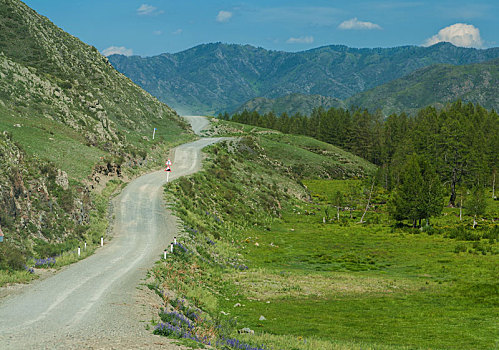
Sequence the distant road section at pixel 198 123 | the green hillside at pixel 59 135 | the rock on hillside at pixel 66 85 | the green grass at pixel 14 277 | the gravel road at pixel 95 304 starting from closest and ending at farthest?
1. the gravel road at pixel 95 304
2. the green grass at pixel 14 277
3. the green hillside at pixel 59 135
4. the rock on hillside at pixel 66 85
5. the distant road section at pixel 198 123

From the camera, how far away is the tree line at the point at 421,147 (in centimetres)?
7125

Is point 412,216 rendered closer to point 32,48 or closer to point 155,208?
point 155,208

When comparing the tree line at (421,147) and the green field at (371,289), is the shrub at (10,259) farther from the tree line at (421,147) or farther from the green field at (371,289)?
the tree line at (421,147)

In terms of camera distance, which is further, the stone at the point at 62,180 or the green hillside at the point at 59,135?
the stone at the point at 62,180

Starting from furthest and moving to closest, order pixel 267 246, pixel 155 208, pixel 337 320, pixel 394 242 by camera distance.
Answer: pixel 394 242
pixel 267 246
pixel 155 208
pixel 337 320

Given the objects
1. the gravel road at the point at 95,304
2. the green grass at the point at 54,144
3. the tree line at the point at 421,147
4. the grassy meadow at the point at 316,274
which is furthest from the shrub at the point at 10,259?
the tree line at the point at 421,147

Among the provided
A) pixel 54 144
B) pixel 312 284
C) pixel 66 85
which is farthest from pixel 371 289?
pixel 66 85

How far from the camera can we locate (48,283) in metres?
23.4

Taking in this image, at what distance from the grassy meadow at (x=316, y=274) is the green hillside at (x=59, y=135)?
8874 mm

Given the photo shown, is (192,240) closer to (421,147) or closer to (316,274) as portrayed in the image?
(316,274)

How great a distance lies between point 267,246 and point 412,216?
30.8m

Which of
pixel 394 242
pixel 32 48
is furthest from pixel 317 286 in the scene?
pixel 32 48

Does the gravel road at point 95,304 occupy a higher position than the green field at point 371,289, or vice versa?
the gravel road at point 95,304

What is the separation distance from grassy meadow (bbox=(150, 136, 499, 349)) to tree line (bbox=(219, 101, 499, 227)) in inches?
259
